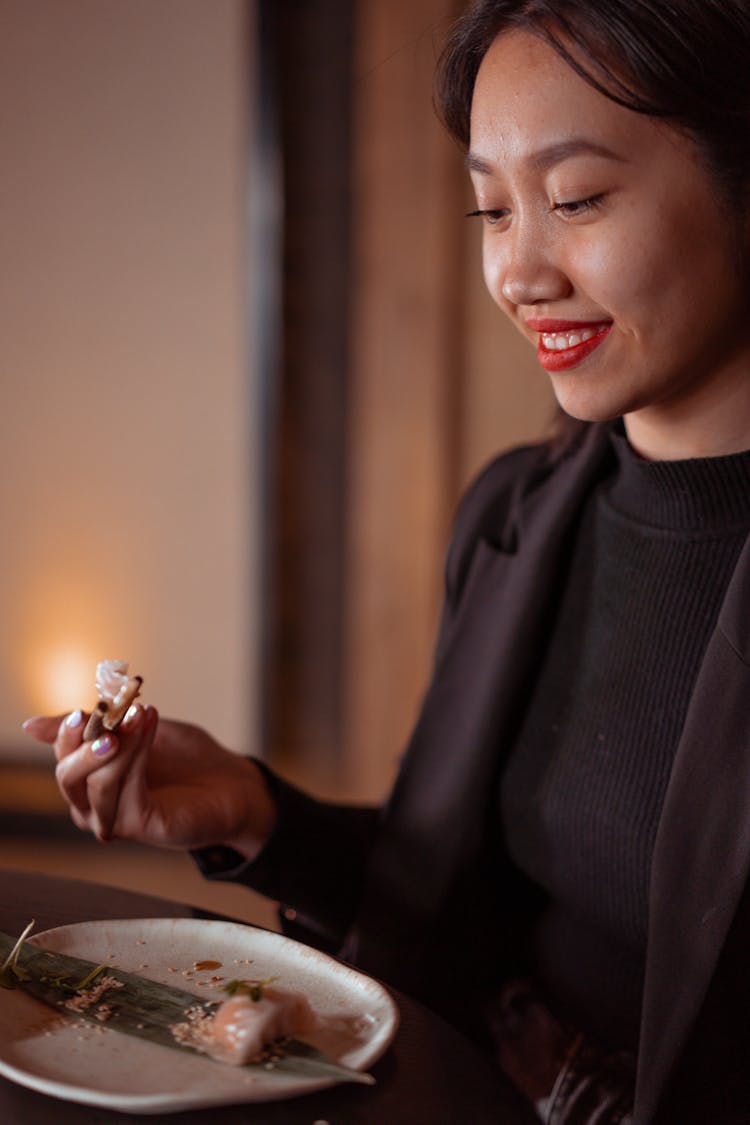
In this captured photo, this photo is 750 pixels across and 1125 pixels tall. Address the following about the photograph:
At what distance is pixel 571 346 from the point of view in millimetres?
1013

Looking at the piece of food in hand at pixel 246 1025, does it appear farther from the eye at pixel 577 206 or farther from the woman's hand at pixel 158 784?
the eye at pixel 577 206

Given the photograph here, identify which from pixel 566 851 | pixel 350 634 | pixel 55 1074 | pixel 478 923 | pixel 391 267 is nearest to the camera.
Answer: pixel 55 1074

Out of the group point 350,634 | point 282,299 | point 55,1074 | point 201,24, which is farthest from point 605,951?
point 201,24

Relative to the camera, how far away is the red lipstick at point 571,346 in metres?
1.00

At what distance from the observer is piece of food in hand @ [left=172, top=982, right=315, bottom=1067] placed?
2.38ft

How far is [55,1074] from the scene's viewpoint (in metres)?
0.71

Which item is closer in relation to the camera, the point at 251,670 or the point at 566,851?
the point at 566,851

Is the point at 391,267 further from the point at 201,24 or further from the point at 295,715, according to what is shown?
the point at 295,715

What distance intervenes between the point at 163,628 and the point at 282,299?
2.80ft

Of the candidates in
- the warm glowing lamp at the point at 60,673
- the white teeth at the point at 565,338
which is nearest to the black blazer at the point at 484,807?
the white teeth at the point at 565,338

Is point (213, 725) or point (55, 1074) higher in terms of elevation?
point (55, 1074)

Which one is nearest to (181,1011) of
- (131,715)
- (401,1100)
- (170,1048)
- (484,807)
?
(170,1048)

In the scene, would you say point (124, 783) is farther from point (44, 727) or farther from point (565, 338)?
point (565, 338)

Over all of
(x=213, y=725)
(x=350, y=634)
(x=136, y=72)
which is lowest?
(x=213, y=725)
